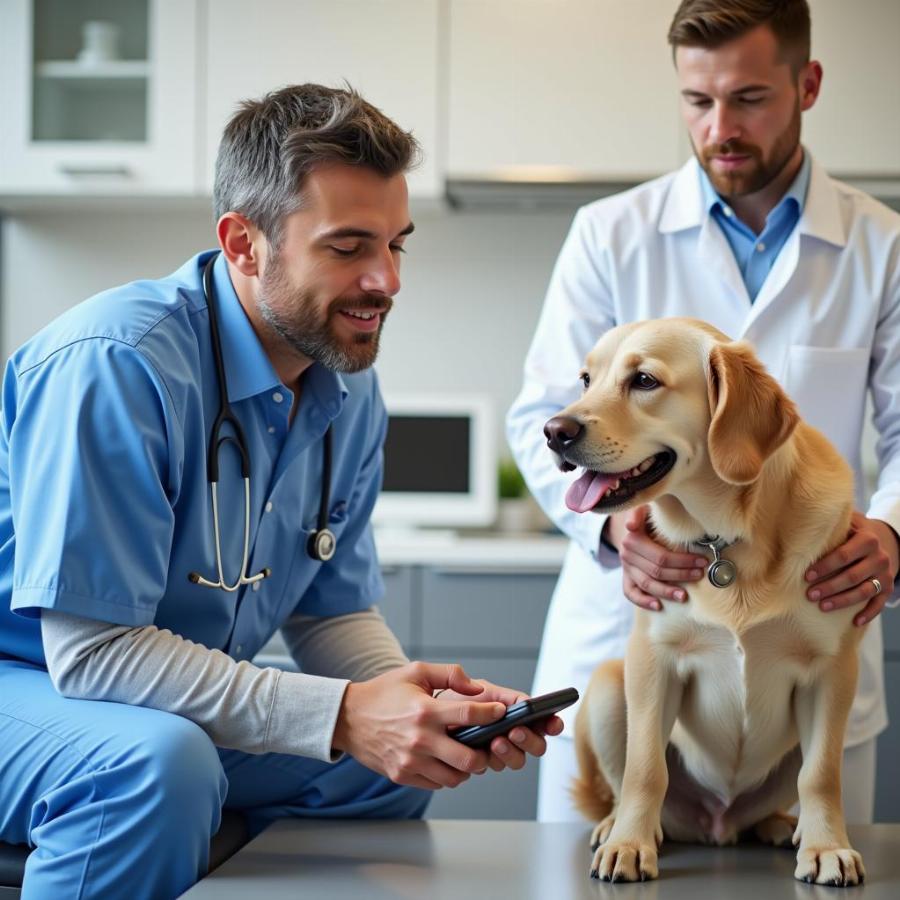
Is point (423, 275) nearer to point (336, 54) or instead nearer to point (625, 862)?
point (336, 54)

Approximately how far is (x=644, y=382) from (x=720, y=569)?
0.21m

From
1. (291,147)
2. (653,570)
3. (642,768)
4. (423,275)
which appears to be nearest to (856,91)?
(423,275)

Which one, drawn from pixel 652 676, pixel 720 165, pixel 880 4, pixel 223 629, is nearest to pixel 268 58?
pixel 880 4

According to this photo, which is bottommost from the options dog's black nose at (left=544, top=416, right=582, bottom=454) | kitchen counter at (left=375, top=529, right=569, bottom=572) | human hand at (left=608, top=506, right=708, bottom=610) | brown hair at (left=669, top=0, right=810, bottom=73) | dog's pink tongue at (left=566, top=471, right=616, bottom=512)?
kitchen counter at (left=375, top=529, right=569, bottom=572)

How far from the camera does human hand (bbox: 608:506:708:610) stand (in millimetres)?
1233

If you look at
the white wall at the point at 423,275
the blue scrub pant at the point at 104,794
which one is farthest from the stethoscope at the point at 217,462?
the white wall at the point at 423,275

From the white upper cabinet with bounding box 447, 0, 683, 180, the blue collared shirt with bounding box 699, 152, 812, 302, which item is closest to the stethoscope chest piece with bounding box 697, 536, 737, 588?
the blue collared shirt with bounding box 699, 152, 812, 302

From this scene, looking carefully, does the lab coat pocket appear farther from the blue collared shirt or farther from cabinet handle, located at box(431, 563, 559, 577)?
cabinet handle, located at box(431, 563, 559, 577)

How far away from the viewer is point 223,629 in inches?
56.1

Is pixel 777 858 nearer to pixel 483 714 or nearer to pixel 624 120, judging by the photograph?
pixel 483 714

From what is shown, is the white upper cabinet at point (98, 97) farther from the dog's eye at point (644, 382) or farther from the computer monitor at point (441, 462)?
the dog's eye at point (644, 382)

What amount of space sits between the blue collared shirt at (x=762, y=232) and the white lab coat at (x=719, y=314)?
18 millimetres

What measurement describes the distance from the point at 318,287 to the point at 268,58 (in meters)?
1.99

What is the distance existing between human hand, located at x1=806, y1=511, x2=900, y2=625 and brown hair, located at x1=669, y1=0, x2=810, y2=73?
737 mm
